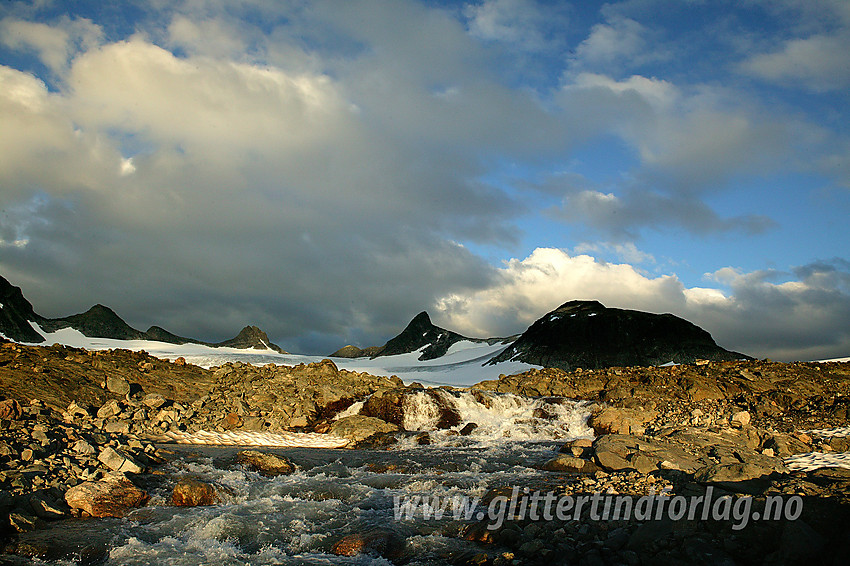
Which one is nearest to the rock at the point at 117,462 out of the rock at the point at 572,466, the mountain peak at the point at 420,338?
the rock at the point at 572,466

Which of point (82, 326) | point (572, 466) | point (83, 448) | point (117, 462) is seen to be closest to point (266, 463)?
point (117, 462)

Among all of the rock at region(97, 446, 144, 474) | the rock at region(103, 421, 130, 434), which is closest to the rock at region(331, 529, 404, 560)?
the rock at region(97, 446, 144, 474)

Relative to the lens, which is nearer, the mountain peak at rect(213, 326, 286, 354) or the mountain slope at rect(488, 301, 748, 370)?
the mountain slope at rect(488, 301, 748, 370)

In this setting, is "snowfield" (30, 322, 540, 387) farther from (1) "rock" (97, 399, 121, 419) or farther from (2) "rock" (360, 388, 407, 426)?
(2) "rock" (360, 388, 407, 426)

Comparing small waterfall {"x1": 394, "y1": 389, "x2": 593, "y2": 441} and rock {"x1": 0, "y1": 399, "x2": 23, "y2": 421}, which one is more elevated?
rock {"x1": 0, "y1": 399, "x2": 23, "y2": 421}

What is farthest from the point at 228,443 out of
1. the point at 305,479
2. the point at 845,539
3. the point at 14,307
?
the point at 14,307

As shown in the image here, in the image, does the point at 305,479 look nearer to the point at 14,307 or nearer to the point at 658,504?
the point at 658,504

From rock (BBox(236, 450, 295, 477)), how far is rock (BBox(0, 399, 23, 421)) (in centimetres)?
570

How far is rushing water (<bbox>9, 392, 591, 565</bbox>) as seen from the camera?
693 cm

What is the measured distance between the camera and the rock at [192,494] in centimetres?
916

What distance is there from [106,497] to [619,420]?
18.3 m

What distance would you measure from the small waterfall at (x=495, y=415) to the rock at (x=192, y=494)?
1178 cm

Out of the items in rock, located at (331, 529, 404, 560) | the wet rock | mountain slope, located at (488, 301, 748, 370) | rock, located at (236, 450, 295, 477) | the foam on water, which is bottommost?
the foam on water

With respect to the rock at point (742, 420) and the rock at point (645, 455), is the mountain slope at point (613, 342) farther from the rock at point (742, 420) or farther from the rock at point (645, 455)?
the rock at point (645, 455)
